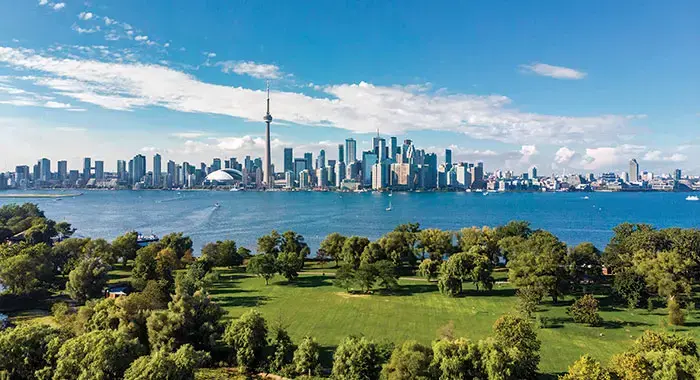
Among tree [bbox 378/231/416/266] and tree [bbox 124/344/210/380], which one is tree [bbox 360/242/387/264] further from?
tree [bbox 124/344/210/380]

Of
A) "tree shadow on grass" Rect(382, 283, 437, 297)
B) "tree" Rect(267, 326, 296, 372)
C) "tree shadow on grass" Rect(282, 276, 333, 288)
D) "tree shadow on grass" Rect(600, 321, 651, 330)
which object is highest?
"tree" Rect(267, 326, 296, 372)

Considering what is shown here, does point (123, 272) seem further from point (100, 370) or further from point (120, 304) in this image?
point (100, 370)

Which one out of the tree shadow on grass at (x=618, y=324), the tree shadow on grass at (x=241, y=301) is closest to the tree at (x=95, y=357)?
the tree shadow on grass at (x=241, y=301)

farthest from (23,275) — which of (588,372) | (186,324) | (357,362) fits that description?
(588,372)

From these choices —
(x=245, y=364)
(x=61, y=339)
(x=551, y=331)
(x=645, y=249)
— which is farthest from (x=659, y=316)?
(x=61, y=339)

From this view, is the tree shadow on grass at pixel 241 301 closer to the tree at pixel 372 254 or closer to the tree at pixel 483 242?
the tree at pixel 372 254

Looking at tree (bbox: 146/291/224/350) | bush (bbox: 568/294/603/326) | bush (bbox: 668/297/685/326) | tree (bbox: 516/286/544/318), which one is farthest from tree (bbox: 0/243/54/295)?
bush (bbox: 668/297/685/326)
